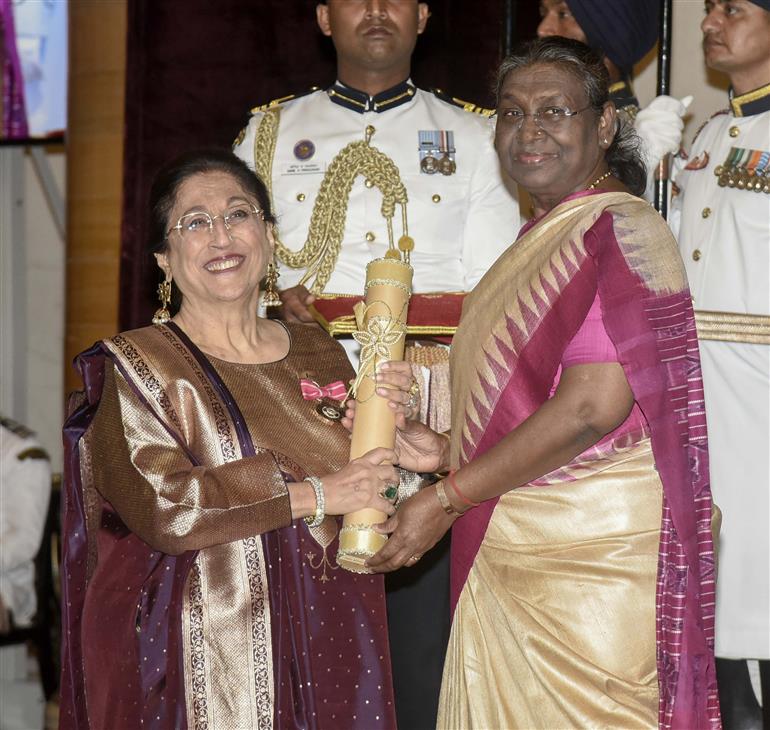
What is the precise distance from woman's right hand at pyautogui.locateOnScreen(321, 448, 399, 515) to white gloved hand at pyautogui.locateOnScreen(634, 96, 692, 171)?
65.5 inches

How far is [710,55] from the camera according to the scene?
3846 millimetres

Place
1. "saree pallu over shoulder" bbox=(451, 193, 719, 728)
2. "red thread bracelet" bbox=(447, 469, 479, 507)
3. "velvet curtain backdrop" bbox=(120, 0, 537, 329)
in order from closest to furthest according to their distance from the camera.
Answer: "saree pallu over shoulder" bbox=(451, 193, 719, 728) < "red thread bracelet" bbox=(447, 469, 479, 507) < "velvet curtain backdrop" bbox=(120, 0, 537, 329)

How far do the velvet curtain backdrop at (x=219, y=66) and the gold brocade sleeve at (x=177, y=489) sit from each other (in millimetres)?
2352

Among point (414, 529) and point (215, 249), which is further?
point (215, 249)

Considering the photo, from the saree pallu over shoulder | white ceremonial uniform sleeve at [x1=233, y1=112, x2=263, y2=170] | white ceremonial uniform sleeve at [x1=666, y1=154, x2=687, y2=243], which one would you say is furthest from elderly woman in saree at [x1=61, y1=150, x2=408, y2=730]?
white ceremonial uniform sleeve at [x1=666, y1=154, x2=687, y2=243]

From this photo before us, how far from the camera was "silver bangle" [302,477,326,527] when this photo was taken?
2578 mm

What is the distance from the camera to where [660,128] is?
386 centimetres

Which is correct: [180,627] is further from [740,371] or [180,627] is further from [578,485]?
[740,371]

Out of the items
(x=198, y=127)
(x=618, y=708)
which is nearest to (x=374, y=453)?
(x=618, y=708)

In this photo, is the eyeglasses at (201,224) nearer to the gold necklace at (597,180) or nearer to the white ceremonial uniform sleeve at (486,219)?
the gold necklace at (597,180)

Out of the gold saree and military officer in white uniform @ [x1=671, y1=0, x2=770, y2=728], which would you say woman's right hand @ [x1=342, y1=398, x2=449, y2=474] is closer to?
the gold saree

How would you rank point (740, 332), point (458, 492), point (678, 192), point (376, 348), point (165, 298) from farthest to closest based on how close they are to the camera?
point (678, 192)
point (740, 332)
point (165, 298)
point (376, 348)
point (458, 492)

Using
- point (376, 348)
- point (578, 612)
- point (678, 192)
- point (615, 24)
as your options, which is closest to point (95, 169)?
point (615, 24)

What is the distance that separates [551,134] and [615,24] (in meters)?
1.68
